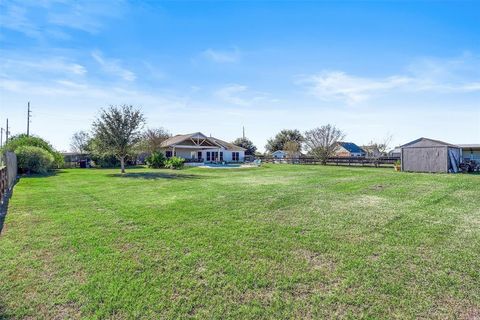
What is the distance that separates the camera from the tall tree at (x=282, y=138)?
5925 cm

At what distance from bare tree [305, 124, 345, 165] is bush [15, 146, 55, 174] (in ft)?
89.8

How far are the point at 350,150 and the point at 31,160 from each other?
5192 cm

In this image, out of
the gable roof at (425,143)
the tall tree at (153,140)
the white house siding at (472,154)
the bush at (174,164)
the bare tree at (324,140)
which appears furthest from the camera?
the tall tree at (153,140)

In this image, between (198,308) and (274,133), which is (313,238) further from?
(274,133)

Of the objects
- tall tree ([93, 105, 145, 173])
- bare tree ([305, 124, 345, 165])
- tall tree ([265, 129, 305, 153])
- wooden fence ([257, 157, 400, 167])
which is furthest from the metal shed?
tall tree ([265, 129, 305, 153])

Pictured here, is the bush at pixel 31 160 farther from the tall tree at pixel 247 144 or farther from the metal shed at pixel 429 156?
the tall tree at pixel 247 144

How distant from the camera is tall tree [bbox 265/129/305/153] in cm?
5925

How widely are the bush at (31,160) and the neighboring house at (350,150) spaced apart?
46951 millimetres

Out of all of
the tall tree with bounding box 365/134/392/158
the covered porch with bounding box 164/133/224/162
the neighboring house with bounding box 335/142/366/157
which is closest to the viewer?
the covered porch with bounding box 164/133/224/162

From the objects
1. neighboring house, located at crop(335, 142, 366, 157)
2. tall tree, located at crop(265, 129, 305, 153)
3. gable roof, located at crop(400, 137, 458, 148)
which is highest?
tall tree, located at crop(265, 129, 305, 153)

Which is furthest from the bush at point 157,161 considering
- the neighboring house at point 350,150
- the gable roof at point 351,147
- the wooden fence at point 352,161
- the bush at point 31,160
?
the gable roof at point 351,147

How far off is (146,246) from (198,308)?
79.6 inches

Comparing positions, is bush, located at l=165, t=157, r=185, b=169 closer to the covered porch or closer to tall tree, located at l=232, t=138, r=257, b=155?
the covered porch

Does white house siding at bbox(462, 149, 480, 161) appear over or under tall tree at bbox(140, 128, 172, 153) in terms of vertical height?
under
